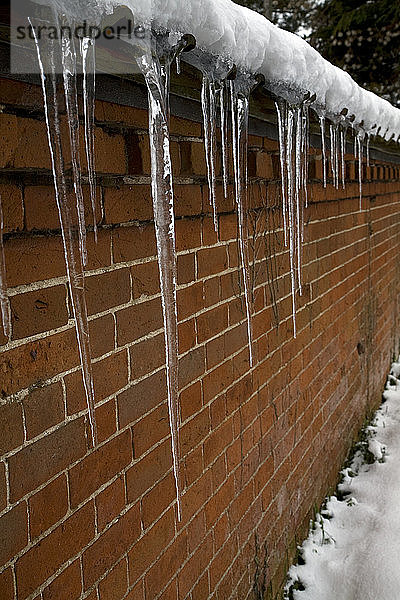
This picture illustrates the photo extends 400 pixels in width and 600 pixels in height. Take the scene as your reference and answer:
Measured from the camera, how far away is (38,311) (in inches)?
53.4

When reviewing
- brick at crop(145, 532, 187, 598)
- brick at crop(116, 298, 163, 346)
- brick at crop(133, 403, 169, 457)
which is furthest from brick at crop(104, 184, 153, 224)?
brick at crop(145, 532, 187, 598)

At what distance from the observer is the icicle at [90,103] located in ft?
3.97

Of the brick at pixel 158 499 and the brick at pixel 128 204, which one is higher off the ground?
the brick at pixel 128 204

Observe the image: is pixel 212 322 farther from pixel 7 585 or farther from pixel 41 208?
pixel 7 585

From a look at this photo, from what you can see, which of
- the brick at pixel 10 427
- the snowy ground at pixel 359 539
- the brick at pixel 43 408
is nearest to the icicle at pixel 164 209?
the brick at pixel 43 408

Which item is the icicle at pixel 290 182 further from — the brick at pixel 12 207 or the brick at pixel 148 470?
the brick at pixel 12 207

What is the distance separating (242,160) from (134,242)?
663 millimetres

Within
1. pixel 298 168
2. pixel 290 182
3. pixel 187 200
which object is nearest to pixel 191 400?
pixel 187 200

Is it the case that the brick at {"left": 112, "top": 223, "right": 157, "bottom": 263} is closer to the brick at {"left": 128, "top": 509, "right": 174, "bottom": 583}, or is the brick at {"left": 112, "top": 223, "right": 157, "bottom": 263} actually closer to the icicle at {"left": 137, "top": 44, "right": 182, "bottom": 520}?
the icicle at {"left": 137, "top": 44, "right": 182, "bottom": 520}

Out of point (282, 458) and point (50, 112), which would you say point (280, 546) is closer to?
point (282, 458)

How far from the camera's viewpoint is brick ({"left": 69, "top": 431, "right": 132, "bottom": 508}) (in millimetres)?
1503

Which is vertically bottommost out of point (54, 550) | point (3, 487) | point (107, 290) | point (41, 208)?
point (54, 550)

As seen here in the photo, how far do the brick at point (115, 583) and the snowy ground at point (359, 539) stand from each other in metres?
1.62

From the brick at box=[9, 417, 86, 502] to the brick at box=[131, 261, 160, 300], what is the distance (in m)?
0.42
